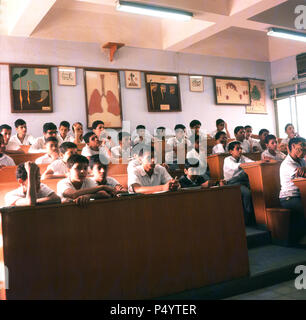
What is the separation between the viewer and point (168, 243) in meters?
2.82

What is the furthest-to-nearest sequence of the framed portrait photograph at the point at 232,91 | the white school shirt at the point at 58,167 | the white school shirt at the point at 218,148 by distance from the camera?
the framed portrait photograph at the point at 232,91
the white school shirt at the point at 218,148
the white school shirt at the point at 58,167

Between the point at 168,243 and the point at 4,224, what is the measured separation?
3.80 ft

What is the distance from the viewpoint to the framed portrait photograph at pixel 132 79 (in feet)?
24.8

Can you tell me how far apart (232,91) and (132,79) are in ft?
8.71

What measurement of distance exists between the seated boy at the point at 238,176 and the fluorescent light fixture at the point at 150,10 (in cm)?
247

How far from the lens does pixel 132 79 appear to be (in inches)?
300

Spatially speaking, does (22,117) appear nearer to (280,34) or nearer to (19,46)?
(19,46)

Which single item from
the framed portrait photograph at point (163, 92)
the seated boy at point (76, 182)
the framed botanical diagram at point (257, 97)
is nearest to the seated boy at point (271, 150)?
the framed portrait photograph at point (163, 92)

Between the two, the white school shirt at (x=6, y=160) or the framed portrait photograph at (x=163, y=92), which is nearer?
the white school shirt at (x=6, y=160)

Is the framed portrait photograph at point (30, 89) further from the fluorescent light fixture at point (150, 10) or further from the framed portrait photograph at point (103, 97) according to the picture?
the fluorescent light fixture at point (150, 10)

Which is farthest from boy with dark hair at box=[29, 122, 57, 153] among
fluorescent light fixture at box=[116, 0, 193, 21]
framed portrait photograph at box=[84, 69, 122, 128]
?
fluorescent light fixture at box=[116, 0, 193, 21]

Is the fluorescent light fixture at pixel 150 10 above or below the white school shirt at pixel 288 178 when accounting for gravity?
above

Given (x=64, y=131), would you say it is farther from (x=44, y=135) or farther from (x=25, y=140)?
(x=44, y=135)
